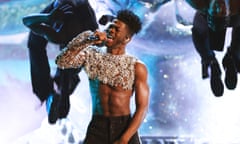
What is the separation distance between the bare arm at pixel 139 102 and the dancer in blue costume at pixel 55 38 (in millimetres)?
1591

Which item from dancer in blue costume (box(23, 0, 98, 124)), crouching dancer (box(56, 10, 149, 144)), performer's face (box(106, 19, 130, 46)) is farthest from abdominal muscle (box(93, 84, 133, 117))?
dancer in blue costume (box(23, 0, 98, 124))

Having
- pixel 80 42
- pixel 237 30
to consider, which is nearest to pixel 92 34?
pixel 80 42

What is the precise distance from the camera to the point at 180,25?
3.61 metres

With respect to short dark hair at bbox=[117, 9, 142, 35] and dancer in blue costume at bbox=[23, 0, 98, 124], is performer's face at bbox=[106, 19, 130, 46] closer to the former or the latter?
short dark hair at bbox=[117, 9, 142, 35]

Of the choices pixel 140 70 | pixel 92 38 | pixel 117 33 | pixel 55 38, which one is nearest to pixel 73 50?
pixel 92 38

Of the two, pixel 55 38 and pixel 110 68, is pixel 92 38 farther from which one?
pixel 55 38

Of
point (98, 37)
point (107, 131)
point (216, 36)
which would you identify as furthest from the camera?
point (216, 36)

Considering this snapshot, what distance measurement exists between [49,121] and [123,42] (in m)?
1.69

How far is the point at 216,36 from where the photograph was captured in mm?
3598

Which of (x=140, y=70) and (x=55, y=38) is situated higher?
(x=140, y=70)

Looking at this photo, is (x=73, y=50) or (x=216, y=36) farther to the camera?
(x=216, y=36)

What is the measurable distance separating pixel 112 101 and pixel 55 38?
1685 millimetres

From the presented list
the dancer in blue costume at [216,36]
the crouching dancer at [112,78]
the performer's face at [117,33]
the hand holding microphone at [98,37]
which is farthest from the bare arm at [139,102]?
the dancer in blue costume at [216,36]

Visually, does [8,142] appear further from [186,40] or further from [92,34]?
[92,34]
